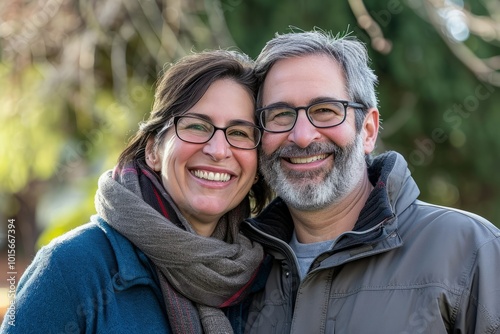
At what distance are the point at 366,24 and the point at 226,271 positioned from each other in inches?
82.9

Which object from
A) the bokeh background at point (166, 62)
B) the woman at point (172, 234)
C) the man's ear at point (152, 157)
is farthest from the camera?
the bokeh background at point (166, 62)

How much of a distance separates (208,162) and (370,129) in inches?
26.5

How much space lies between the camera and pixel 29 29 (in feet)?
15.4

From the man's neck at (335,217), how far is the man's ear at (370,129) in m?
0.13

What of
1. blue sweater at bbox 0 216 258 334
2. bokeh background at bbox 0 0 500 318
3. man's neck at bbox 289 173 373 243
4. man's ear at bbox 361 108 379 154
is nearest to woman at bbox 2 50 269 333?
blue sweater at bbox 0 216 258 334

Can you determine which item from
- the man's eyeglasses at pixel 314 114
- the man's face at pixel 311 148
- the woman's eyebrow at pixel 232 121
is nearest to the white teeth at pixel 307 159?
the man's face at pixel 311 148

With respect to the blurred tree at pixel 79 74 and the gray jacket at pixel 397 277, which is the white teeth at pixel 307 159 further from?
the blurred tree at pixel 79 74

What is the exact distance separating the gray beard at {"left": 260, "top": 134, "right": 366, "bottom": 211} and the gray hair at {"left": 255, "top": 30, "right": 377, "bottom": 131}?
0.15 metres

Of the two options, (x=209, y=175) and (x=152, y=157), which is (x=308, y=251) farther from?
(x=152, y=157)

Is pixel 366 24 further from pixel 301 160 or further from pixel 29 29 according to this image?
pixel 29 29

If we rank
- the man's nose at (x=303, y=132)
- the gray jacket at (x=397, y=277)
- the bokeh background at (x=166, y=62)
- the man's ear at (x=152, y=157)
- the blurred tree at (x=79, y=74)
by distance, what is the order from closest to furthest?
the gray jacket at (x=397, y=277) < the man's nose at (x=303, y=132) < the man's ear at (x=152, y=157) < the bokeh background at (x=166, y=62) < the blurred tree at (x=79, y=74)

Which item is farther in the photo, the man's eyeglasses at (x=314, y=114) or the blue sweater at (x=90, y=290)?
the man's eyeglasses at (x=314, y=114)

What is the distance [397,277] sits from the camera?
2.25 metres

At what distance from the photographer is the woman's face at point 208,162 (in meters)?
2.58
